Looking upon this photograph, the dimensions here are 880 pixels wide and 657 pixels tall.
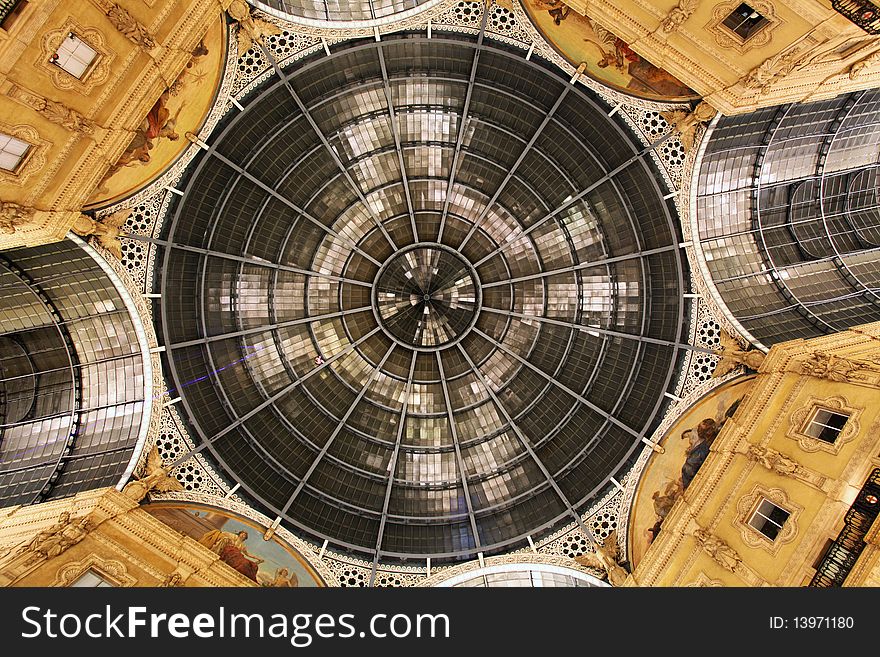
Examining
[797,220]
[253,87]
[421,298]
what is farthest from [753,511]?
[253,87]

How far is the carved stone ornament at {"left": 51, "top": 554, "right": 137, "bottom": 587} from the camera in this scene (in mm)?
17359

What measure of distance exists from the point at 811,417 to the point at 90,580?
90.1 ft

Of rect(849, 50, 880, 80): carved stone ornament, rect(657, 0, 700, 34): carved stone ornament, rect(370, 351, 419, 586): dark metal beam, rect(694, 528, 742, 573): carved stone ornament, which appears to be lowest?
rect(370, 351, 419, 586): dark metal beam

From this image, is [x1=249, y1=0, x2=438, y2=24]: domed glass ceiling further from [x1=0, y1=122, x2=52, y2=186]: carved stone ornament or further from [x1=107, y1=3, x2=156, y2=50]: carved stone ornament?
[x1=0, y1=122, x2=52, y2=186]: carved stone ornament

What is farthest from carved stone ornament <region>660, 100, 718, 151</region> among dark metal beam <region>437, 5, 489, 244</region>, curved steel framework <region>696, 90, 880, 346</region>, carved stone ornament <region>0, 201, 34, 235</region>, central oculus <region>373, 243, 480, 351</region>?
carved stone ornament <region>0, 201, 34, 235</region>

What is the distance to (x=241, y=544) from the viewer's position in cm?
2236

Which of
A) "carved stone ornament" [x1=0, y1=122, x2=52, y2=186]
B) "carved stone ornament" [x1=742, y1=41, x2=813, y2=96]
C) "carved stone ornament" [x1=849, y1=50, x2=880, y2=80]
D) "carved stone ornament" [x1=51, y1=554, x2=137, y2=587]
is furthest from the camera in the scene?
"carved stone ornament" [x1=849, y1=50, x2=880, y2=80]

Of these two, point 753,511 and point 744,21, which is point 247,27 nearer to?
point 744,21

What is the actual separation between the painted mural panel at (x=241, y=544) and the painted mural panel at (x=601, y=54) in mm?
25572

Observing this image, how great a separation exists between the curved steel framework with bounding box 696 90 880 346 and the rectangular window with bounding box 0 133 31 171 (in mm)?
26536

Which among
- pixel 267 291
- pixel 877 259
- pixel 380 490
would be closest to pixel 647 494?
pixel 380 490

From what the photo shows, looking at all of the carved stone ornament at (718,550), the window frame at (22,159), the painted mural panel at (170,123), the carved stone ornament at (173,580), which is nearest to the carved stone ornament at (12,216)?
the window frame at (22,159)
